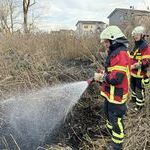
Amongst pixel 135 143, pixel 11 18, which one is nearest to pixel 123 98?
pixel 135 143

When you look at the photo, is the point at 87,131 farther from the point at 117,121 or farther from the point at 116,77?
the point at 116,77

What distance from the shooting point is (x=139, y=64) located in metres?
7.00

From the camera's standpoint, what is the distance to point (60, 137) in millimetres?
6367

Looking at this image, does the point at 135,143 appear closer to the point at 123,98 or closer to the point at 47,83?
the point at 123,98

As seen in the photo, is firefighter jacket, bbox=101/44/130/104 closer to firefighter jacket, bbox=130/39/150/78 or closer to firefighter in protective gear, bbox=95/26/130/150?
firefighter in protective gear, bbox=95/26/130/150

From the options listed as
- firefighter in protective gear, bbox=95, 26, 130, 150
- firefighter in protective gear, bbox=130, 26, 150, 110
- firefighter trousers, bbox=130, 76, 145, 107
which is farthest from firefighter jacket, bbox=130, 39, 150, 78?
firefighter in protective gear, bbox=95, 26, 130, 150

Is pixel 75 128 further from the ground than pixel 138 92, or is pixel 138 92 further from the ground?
pixel 138 92

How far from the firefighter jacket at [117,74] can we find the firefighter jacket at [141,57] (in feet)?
6.64

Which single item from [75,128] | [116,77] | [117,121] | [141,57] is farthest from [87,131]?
[116,77]

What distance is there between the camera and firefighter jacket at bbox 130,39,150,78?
693cm

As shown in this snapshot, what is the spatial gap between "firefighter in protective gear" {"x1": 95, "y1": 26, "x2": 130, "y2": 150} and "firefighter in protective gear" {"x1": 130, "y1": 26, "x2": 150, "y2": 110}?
72.1 inches

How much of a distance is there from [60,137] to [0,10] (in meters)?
19.4

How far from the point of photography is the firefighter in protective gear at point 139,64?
692 cm

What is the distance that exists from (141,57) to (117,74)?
7.73 ft
